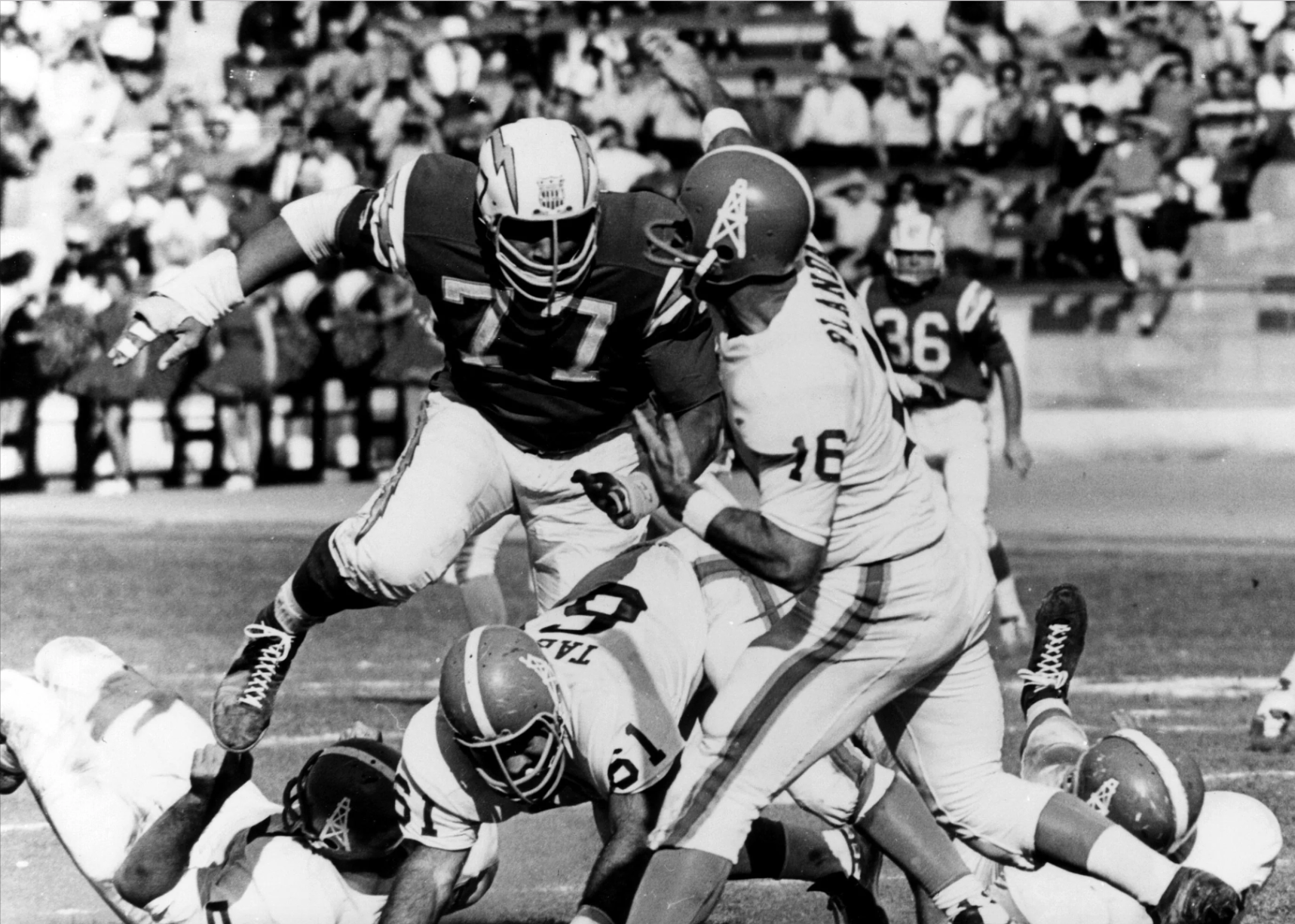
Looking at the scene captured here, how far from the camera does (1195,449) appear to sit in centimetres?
1407

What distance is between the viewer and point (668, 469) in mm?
4309

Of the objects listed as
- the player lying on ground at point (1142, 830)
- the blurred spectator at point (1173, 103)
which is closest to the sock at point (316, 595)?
the player lying on ground at point (1142, 830)

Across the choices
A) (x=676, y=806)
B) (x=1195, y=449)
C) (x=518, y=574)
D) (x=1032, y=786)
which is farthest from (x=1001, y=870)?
(x=1195, y=449)

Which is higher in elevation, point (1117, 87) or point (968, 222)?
point (1117, 87)

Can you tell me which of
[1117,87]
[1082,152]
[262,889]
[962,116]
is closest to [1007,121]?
[962,116]

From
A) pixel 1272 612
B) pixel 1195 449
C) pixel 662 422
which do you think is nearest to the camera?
pixel 662 422

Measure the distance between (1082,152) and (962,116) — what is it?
3.15 ft

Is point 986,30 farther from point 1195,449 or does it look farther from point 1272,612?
point 1272,612

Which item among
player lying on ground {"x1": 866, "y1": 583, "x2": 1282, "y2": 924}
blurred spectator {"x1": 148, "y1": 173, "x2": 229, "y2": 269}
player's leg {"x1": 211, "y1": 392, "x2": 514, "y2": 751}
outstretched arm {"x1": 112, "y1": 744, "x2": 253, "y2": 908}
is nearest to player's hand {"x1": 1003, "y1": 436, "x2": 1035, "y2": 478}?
player lying on ground {"x1": 866, "y1": 583, "x2": 1282, "y2": 924}

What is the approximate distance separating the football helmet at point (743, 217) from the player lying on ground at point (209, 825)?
4.60 ft

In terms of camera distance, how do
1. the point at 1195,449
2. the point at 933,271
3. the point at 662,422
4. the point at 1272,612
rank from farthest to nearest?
1. the point at 1195,449
2. the point at 1272,612
3. the point at 933,271
4. the point at 662,422

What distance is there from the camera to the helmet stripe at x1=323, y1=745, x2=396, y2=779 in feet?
14.7

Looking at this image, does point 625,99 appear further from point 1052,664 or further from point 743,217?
point 743,217

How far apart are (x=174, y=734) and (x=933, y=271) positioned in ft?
16.5
